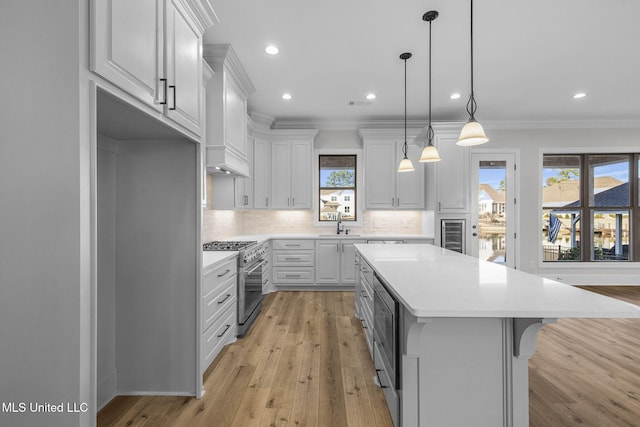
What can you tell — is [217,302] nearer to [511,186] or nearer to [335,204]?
[335,204]

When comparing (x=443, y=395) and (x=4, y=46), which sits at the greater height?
(x=4, y=46)

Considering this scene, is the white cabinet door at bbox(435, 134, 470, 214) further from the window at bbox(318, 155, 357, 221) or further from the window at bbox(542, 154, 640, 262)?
the window at bbox(542, 154, 640, 262)

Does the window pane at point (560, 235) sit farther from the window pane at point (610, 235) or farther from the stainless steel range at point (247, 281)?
the stainless steel range at point (247, 281)

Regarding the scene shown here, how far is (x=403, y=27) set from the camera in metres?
2.60

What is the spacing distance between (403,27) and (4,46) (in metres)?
2.60

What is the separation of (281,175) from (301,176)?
0.33 m

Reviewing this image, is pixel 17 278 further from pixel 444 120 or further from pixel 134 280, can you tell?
pixel 444 120

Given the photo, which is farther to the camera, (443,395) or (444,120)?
(444,120)

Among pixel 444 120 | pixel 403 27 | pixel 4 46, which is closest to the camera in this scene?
pixel 4 46

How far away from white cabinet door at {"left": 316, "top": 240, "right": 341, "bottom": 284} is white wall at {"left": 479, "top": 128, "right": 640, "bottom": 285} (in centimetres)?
318

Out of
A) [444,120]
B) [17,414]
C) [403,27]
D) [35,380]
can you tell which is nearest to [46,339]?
[35,380]

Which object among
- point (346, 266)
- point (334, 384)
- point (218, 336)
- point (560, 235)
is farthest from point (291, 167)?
point (560, 235)

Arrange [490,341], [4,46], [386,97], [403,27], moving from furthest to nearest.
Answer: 1. [386,97]
2. [403,27]
3. [490,341]
4. [4,46]

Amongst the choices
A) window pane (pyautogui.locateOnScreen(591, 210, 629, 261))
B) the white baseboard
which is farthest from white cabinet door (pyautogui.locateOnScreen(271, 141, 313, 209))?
window pane (pyautogui.locateOnScreen(591, 210, 629, 261))
